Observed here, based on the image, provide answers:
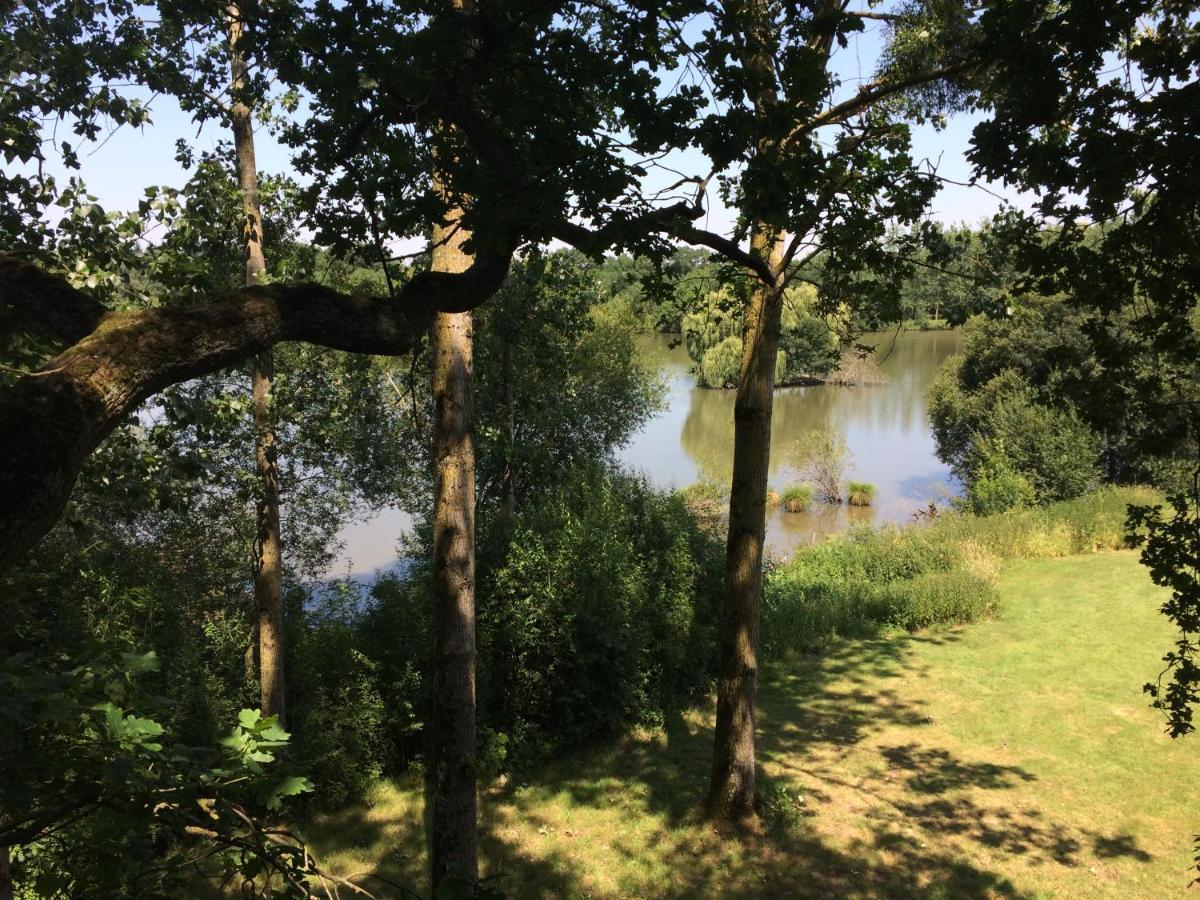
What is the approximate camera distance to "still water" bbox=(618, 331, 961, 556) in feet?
89.2

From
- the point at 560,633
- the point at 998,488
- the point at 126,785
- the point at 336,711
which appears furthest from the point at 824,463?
the point at 126,785

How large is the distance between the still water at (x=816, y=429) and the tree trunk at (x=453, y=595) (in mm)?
15100

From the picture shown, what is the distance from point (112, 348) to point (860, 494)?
28.3 m

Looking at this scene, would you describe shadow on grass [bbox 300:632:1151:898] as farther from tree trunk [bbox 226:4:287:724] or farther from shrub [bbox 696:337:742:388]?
shrub [bbox 696:337:742:388]

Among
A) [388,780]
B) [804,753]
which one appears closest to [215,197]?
[388,780]

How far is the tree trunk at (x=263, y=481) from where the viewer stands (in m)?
7.88

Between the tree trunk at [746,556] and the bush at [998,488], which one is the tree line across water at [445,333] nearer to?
the tree trunk at [746,556]

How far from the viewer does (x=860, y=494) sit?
92.5 feet

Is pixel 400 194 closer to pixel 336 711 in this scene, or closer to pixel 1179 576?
pixel 1179 576

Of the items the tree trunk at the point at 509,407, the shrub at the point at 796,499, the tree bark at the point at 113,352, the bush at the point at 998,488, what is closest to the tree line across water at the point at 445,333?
the tree bark at the point at 113,352

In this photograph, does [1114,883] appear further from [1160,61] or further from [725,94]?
[725,94]

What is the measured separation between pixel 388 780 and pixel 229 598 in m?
Result: 4.88

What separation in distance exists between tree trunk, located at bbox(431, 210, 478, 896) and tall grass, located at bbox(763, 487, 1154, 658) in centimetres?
781

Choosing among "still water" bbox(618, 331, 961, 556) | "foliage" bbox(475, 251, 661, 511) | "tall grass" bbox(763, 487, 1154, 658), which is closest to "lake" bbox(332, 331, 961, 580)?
"still water" bbox(618, 331, 961, 556)
